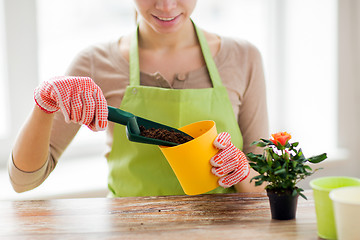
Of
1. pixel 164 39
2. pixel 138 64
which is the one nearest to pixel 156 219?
pixel 138 64

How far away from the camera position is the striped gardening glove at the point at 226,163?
124 centimetres

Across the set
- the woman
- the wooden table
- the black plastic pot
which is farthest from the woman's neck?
the black plastic pot

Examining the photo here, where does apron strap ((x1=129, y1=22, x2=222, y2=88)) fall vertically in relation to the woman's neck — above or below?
below

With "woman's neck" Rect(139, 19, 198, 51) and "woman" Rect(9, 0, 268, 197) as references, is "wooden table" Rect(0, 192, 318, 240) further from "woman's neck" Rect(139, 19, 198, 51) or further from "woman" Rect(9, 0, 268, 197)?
"woman's neck" Rect(139, 19, 198, 51)

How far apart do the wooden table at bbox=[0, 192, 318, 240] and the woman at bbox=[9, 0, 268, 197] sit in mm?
170

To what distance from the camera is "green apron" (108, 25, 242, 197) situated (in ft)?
5.04

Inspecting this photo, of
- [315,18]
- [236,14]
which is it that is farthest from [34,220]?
[315,18]

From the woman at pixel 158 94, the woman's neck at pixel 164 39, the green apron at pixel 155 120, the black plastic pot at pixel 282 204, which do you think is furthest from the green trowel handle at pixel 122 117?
the woman's neck at pixel 164 39

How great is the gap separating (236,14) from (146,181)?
5.96 ft

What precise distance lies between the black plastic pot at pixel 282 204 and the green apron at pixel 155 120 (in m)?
0.46

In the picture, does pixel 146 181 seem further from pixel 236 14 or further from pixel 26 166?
pixel 236 14

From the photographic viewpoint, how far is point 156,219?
3.71ft

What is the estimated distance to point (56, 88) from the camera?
1.19 m

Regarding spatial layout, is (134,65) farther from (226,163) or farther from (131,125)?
(226,163)
